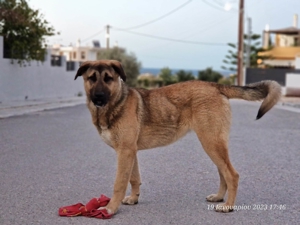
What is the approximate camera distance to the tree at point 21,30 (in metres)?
25.4

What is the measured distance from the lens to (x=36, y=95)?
2939 cm

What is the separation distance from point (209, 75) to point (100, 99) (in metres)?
65.6

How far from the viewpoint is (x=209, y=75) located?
71.1 meters

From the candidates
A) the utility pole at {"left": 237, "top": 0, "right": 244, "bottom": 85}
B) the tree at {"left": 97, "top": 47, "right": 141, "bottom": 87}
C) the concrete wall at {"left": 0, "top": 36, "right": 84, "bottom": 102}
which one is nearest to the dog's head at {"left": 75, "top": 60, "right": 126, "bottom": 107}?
the concrete wall at {"left": 0, "top": 36, "right": 84, "bottom": 102}

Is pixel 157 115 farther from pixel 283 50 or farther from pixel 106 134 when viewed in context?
pixel 283 50

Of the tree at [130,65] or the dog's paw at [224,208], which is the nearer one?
the dog's paw at [224,208]

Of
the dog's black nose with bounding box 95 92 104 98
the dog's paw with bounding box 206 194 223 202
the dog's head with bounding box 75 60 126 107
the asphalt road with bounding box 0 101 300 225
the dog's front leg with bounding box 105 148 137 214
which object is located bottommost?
the asphalt road with bounding box 0 101 300 225

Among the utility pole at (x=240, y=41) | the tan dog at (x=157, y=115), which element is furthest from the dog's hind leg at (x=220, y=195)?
the utility pole at (x=240, y=41)

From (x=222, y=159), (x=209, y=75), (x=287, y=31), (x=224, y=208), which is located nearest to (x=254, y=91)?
(x=222, y=159)

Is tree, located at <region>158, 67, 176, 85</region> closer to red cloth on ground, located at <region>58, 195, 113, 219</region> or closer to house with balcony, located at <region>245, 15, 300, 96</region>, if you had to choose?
house with balcony, located at <region>245, 15, 300, 96</region>

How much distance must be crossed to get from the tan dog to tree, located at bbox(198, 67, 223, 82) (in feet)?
208

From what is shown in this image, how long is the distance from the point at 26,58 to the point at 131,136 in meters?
21.6

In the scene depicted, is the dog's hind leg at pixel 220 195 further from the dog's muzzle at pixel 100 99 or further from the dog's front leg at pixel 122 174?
the dog's muzzle at pixel 100 99

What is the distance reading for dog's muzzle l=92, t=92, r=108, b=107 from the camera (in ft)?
19.5
